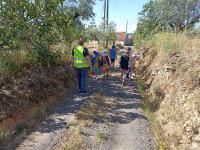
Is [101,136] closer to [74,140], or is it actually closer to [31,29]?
[74,140]

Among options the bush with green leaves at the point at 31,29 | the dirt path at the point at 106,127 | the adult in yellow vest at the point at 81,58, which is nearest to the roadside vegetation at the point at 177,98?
the dirt path at the point at 106,127

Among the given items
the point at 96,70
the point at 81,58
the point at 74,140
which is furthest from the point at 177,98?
the point at 96,70

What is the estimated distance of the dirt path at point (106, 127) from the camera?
20.9 ft

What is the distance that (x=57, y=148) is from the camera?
6129mm

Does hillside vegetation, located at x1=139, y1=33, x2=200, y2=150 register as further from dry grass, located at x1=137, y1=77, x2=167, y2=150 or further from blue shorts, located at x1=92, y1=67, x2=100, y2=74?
blue shorts, located at x1=92, y1=67, x2=100, y2=74

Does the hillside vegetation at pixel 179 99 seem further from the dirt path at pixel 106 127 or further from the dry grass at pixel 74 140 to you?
the dry grass at pixel 74 140

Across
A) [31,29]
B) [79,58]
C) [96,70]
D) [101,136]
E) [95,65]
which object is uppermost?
[31,29]

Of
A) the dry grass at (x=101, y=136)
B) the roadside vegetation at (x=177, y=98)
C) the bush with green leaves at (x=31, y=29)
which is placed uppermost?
the bush with green leaves at (x=31, y=29)

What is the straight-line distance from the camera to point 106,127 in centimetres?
738

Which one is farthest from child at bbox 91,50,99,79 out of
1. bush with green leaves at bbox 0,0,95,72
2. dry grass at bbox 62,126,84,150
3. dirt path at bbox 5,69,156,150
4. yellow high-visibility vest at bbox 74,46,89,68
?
dry grass at bbox 62,126,84,150

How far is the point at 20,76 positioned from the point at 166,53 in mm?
6153

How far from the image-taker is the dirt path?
6383 millimetres

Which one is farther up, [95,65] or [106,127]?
[95,65]

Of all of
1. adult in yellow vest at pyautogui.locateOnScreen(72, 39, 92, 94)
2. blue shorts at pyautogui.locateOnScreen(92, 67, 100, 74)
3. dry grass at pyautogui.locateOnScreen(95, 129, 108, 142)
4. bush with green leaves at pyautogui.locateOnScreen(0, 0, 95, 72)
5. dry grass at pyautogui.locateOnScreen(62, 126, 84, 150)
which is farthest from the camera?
blue shorts at pyautogui.locateOnScreen(92, 67, 100, 74)
